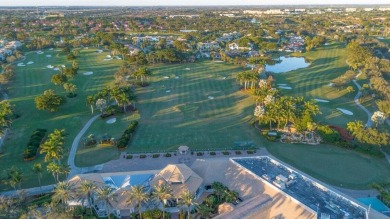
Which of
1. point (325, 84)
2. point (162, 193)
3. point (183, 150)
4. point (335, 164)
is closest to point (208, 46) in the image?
point (325, 84)

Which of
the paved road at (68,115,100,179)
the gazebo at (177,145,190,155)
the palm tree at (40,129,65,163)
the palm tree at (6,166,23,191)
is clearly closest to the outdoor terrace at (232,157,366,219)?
the gazebo at (177,145,190,155)

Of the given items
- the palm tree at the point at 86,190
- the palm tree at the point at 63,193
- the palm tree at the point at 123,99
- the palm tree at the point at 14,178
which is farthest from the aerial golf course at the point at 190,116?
the palm tree at the point at 86,190

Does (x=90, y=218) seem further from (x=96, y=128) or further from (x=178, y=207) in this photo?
(x=96, y=128)

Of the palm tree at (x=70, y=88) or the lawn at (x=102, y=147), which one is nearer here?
the lawn at (x=102, y=147)

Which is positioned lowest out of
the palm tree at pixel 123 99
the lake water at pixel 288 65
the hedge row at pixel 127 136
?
the hedge row at pixel 127 136

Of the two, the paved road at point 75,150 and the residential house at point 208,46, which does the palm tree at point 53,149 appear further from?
the residential house at point 208,46
